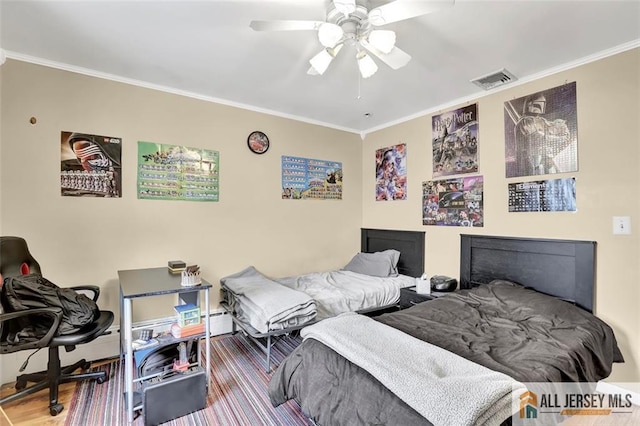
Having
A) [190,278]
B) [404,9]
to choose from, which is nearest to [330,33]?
[404,9]

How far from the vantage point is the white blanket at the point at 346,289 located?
2.89 metres

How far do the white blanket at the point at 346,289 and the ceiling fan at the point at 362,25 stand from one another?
6.63 feet

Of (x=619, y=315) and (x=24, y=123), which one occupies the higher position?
(x=24, y=123)

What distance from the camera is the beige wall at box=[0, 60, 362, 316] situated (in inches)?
92.8

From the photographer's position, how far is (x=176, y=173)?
296 cm

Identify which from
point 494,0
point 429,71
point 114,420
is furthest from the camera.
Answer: point 429,71

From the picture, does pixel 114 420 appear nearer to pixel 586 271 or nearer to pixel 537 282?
pixel 537 282

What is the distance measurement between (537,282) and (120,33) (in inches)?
147

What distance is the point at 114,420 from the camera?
1.87 meters

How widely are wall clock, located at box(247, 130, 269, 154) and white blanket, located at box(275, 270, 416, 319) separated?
4.98ft

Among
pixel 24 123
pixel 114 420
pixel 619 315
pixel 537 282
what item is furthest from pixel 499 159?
pixel 24 123

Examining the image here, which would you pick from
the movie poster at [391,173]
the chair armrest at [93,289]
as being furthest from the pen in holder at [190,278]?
the movie poster at [391,173]

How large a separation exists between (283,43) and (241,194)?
5.51 ft

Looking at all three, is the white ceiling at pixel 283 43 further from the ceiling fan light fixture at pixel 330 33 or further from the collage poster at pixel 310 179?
the collage poster at pixel 310 179
